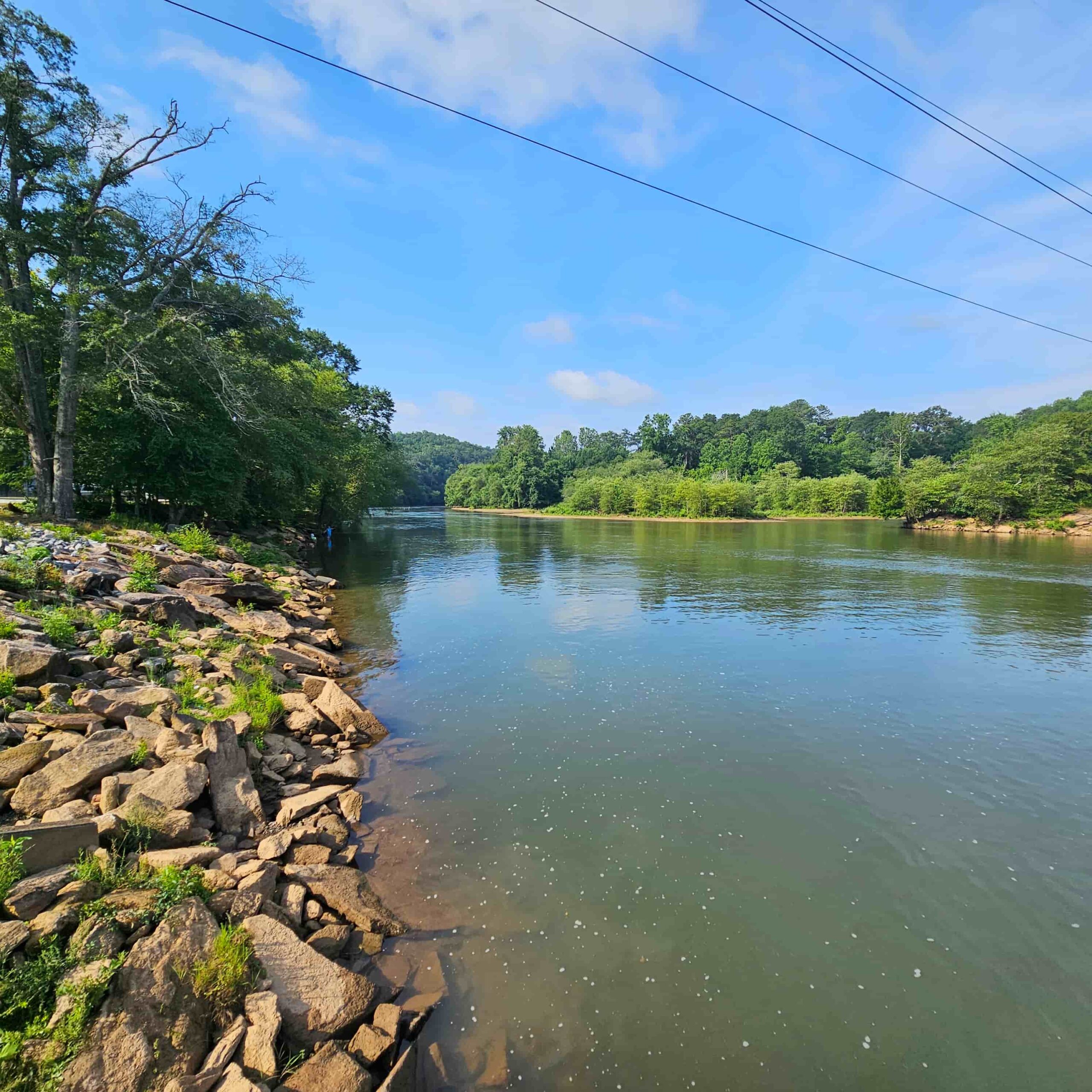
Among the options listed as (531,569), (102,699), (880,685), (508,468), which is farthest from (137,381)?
(508,468)

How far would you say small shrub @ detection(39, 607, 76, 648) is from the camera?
27.4 ft

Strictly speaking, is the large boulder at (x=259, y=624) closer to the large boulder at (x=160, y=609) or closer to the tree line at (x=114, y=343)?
the large boulder at (x=160, y=609)

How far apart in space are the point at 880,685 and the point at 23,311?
3041 centimetres

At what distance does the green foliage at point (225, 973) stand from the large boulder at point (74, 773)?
2.40 meters

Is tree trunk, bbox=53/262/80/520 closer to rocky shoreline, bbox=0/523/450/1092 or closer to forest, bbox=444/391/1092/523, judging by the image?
rocky shoreline, bbox=0/523/450/1092

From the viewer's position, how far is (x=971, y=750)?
973cm

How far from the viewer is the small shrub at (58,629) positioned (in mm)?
8359

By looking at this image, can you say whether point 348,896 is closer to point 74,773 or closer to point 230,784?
point 230,784

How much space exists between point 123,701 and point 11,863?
3.35m

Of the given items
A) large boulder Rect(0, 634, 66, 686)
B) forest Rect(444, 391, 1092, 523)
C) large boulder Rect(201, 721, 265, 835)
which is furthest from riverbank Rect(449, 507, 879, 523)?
large boulder Rect(0, 634, 66, 686)

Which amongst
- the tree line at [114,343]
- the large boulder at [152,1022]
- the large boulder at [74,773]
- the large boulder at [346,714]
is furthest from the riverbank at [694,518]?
the large boulder at [152,1022]

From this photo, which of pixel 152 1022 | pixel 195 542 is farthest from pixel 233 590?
pixel 152 1022

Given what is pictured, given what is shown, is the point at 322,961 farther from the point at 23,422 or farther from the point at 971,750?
the point at 23,422

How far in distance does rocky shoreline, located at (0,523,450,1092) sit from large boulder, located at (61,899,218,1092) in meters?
0.01
